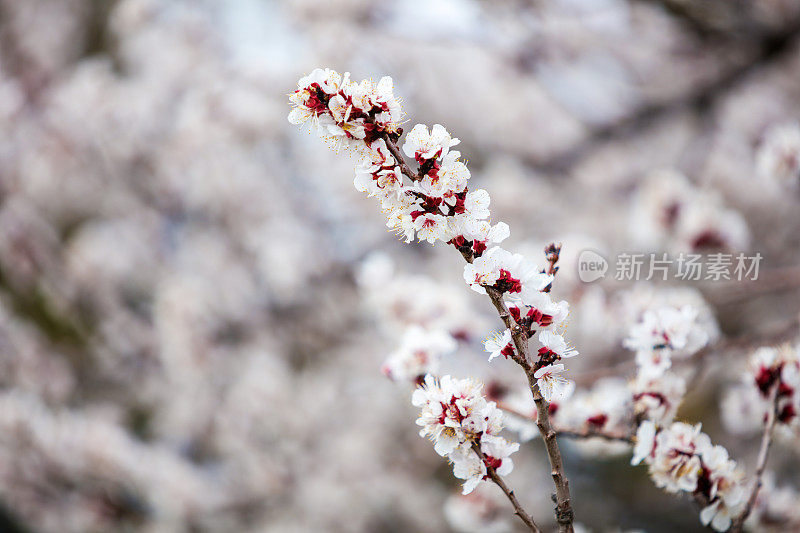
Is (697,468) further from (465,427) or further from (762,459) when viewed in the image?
(465,427)

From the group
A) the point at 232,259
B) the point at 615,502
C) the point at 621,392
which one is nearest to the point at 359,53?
the point at 232,259

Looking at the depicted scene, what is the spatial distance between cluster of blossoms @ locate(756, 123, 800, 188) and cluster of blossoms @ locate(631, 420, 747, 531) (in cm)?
151

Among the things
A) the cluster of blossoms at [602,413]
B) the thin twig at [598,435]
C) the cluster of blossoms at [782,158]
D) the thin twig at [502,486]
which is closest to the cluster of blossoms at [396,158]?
the thin twig at [502,486]

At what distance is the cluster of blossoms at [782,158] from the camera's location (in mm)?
2111

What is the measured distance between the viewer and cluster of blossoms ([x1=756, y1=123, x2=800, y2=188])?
2.11 meters

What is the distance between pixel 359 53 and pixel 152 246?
7.59 feet

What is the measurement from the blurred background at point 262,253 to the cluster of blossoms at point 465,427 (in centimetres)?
276

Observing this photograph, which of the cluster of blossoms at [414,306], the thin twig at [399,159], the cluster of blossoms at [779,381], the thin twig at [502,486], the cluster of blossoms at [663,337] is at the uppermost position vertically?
the cluster of blossoms at [414,306]

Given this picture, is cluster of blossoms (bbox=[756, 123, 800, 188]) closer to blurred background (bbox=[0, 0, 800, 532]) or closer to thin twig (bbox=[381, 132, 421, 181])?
blurred background (bbox=[0, 0, 800, 532])

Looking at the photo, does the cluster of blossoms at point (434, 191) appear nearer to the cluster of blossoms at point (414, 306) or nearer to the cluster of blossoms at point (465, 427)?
the cluster of blossoms at point (465, 427)

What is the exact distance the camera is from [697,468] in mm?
1124

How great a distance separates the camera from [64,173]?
13.5ft

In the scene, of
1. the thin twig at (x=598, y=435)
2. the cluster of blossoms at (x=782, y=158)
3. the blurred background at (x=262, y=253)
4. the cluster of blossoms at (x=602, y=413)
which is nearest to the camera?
the thin twig at (x=598, y=435)

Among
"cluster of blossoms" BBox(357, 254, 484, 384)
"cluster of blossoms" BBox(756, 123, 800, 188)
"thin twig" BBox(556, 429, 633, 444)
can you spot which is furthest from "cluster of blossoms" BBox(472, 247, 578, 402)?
"cluster of blossoms" BBox(756, 123, 800, 188)
